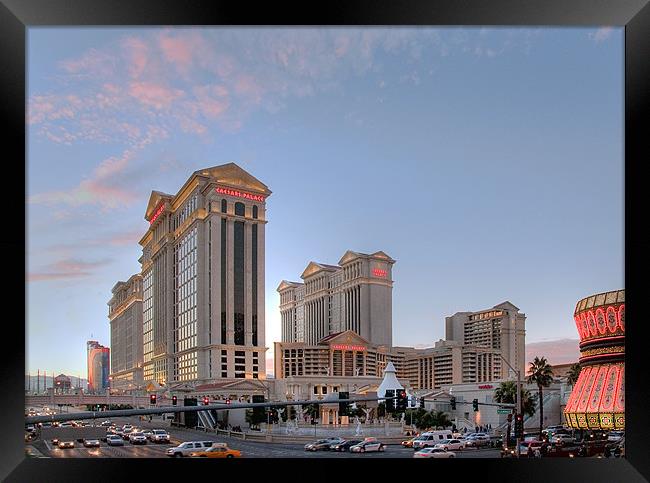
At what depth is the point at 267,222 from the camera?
106m

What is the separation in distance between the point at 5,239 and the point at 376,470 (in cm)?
845

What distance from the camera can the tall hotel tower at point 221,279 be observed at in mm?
101750

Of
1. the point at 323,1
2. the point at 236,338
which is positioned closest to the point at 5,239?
the point at 323,1

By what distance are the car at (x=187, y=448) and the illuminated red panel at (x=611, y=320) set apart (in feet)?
72.4

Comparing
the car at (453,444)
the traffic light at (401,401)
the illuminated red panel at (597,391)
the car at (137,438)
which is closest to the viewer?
the traffic light at (401,401)

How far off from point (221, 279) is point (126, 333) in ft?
236

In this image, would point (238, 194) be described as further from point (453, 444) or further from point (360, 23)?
point (360, 23)

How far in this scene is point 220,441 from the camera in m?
58.1

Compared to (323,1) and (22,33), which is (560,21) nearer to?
(323,1)

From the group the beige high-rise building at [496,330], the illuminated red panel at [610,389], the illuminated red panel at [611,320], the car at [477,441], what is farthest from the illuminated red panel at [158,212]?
the illuminated red panel at [610,389]

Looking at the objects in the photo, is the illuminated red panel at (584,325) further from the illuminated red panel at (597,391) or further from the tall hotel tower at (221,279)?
the tall hotel tower at (221,279)

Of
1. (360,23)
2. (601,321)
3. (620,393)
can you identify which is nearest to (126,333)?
(601,321)

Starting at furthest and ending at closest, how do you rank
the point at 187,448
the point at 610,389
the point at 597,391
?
the point at 187,448 → the point at 597,391 → the point at 610,389

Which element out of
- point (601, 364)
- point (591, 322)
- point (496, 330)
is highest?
point (591, 322)
